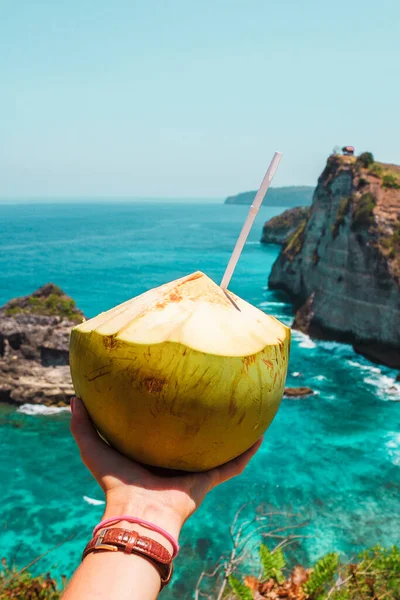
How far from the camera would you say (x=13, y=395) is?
79.0 ft

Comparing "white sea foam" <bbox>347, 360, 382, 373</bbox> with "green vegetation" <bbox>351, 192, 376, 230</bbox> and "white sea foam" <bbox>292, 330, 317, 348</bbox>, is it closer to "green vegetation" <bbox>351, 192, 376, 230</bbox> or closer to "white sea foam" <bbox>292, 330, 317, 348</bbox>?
"white sea foam" <bbox>292, 330, 317, 348</bbox>

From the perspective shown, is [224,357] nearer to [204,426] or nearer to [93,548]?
[204,426]

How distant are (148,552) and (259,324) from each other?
145 cm

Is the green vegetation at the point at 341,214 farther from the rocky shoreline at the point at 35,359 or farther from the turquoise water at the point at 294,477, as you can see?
the rocky shoreline at the point at 35,359

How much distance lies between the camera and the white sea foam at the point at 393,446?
20.3 meters

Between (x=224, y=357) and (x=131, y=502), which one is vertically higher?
(x=224, y=357)

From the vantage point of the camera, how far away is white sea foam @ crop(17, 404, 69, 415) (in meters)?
23.5

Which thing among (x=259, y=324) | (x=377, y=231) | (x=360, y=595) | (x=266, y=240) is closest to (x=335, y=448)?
(x=360, y=595)

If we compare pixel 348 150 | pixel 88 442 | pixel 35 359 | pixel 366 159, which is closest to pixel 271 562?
pixel 88 442

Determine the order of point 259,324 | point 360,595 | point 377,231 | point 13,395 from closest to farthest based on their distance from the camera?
1. point 259,324
2. point 360,595
3. point 13,395
4. point 377,231

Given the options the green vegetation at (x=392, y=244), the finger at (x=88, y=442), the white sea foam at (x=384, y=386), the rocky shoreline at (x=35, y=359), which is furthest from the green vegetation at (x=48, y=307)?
the finger at (x=88, y=442)

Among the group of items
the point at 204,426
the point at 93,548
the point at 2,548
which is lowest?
the point at 2,548

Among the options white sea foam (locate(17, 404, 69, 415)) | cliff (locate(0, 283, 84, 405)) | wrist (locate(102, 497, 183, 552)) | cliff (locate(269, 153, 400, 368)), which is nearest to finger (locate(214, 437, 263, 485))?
A: wrist (locate(102, 497, 183, 552))

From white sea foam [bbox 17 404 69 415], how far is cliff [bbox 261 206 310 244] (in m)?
68.0
